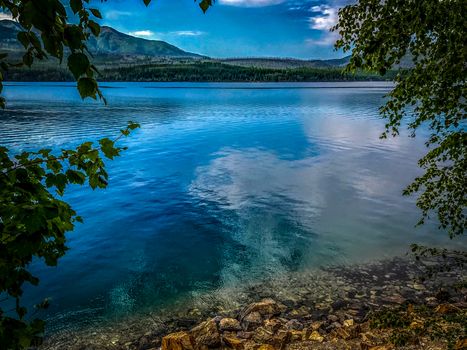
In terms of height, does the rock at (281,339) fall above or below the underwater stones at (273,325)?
above

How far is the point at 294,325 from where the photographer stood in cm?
1187

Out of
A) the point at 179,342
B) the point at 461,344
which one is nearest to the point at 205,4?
the point at 461,344

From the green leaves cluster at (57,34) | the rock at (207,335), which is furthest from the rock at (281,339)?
the green leaves cluster at (57,34)

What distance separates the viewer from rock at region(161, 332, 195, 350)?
400 inches

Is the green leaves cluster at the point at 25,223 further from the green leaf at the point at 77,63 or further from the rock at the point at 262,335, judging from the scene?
the rock at the point at 262,335

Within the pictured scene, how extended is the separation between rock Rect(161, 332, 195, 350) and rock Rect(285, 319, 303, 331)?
356cm

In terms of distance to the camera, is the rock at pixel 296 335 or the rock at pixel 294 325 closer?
the rock at pixel 296 335

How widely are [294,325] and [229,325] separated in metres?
2.30

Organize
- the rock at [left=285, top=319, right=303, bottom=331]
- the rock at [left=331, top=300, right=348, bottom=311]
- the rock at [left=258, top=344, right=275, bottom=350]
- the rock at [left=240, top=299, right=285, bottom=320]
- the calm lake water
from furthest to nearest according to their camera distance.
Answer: the calm lake water → the rock at [left=331, top=300, right=348, bottom=311] → the rock at [left=240, top=299, right=285, bottom=320] → the rock at [left=285, top=319, right=303, bottom=331] → the rock at [left=258, top=344, right=275, bottom=350]

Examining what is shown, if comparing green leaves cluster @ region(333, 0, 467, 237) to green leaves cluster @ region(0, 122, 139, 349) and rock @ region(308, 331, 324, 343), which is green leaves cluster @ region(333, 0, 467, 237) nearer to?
rock @ region(308, 331, 324, 343)

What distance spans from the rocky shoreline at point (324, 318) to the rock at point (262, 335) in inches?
1.3

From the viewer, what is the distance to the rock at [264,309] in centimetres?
1265

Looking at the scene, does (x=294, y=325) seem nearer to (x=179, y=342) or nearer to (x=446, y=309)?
(x=179, y=342)

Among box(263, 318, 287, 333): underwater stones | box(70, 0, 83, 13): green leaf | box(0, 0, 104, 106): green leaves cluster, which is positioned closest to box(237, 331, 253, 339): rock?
box(263, 318, 287, 333): underwater stones
